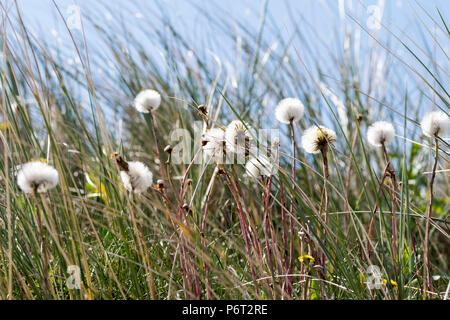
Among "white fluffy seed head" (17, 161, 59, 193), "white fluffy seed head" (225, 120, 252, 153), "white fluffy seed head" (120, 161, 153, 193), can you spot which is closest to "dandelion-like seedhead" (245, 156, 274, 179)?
"white fluffy seed head" (225, 120, 252, 153)

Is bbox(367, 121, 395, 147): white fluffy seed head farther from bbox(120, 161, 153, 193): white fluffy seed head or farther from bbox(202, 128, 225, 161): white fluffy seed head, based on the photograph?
bbox(120, 161, 153, 193): white fluffy seed head

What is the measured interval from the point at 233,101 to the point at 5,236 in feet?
3.45

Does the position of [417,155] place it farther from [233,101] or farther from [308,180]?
[233,101]

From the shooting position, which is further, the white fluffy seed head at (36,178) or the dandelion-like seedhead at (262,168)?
the dandelion-like seedhead at (262,168)

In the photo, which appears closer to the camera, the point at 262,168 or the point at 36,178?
the point at 36,178

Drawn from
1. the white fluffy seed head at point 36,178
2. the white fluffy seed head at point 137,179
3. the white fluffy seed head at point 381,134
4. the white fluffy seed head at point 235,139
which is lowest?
the white fluffy seed head at point 36,178

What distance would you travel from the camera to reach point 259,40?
1.94 meters

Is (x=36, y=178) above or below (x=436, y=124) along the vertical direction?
below

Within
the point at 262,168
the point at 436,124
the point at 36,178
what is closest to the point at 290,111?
the point at 262,168

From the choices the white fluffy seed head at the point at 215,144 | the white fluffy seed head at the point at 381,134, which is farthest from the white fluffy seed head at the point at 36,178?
the white fluffy seed head at the point at 381,134

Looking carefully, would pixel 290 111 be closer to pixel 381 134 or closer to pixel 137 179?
pixel 381 134

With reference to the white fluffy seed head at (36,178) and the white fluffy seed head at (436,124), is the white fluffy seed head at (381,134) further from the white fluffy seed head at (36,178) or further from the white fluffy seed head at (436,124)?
the white fluffy seed head at (36,178)

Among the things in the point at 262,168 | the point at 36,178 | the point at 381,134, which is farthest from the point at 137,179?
the point at 381,134
